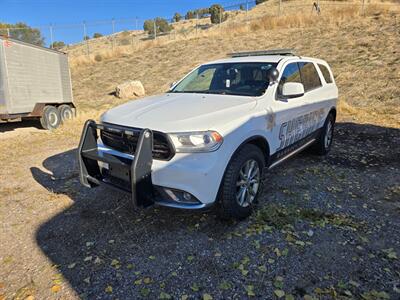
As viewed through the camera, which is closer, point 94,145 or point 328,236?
point 328,236

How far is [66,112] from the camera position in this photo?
10883 mm

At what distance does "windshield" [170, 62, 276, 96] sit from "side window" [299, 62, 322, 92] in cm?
91

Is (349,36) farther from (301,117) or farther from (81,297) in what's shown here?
(81,297)

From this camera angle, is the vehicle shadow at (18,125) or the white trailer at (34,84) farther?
the vehicle shadow at (18,125)

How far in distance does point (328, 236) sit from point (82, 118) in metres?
9.53

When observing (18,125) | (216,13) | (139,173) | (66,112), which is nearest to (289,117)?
(139,173)

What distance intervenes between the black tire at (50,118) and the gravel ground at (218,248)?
5.73 meters

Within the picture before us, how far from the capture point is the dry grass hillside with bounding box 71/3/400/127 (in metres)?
11.3

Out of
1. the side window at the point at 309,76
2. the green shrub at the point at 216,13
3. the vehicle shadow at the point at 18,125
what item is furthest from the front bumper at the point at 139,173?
the green shrub at the point at 216,13

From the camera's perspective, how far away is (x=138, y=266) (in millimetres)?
2891

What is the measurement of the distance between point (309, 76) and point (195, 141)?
10.2 feet

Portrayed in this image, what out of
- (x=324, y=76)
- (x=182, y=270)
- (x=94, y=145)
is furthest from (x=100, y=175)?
(x=324, y=76)

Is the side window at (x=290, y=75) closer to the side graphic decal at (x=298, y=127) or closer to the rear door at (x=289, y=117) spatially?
the rear door at (x=289, y=117)

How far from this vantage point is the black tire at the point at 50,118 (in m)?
9.60
